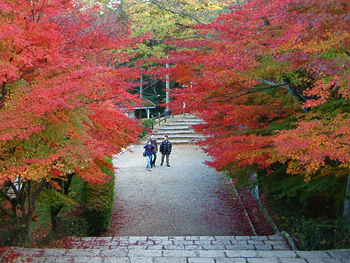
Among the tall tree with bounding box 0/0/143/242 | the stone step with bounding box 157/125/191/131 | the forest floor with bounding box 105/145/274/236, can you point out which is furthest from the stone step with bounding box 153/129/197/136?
the tall tree with bounding box 0/0/143/242

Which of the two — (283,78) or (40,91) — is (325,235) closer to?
(283,78)

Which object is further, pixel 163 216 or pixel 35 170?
pixel 163 216

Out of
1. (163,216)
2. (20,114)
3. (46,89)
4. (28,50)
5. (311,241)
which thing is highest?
(28,50)

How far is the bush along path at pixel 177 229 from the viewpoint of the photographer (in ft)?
17.0

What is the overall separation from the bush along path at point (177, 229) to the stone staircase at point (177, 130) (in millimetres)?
7092

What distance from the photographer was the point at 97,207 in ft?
27.7

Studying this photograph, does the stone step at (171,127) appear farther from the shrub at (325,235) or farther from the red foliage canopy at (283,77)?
the shrub at (325,235)

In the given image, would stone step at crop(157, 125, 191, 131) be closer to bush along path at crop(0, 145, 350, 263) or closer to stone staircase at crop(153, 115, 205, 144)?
stone staircase at crop(153, 115, 205, 144)

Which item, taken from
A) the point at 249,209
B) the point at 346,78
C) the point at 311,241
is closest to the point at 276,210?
the point at 249,209

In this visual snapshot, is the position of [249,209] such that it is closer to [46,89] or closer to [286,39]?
[286,39]

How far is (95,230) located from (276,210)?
5.24m

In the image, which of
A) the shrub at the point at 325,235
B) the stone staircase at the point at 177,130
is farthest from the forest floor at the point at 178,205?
the stone staircase at the point at 177,130

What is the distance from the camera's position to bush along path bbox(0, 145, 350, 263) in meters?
5.18

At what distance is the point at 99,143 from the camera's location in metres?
6.79
